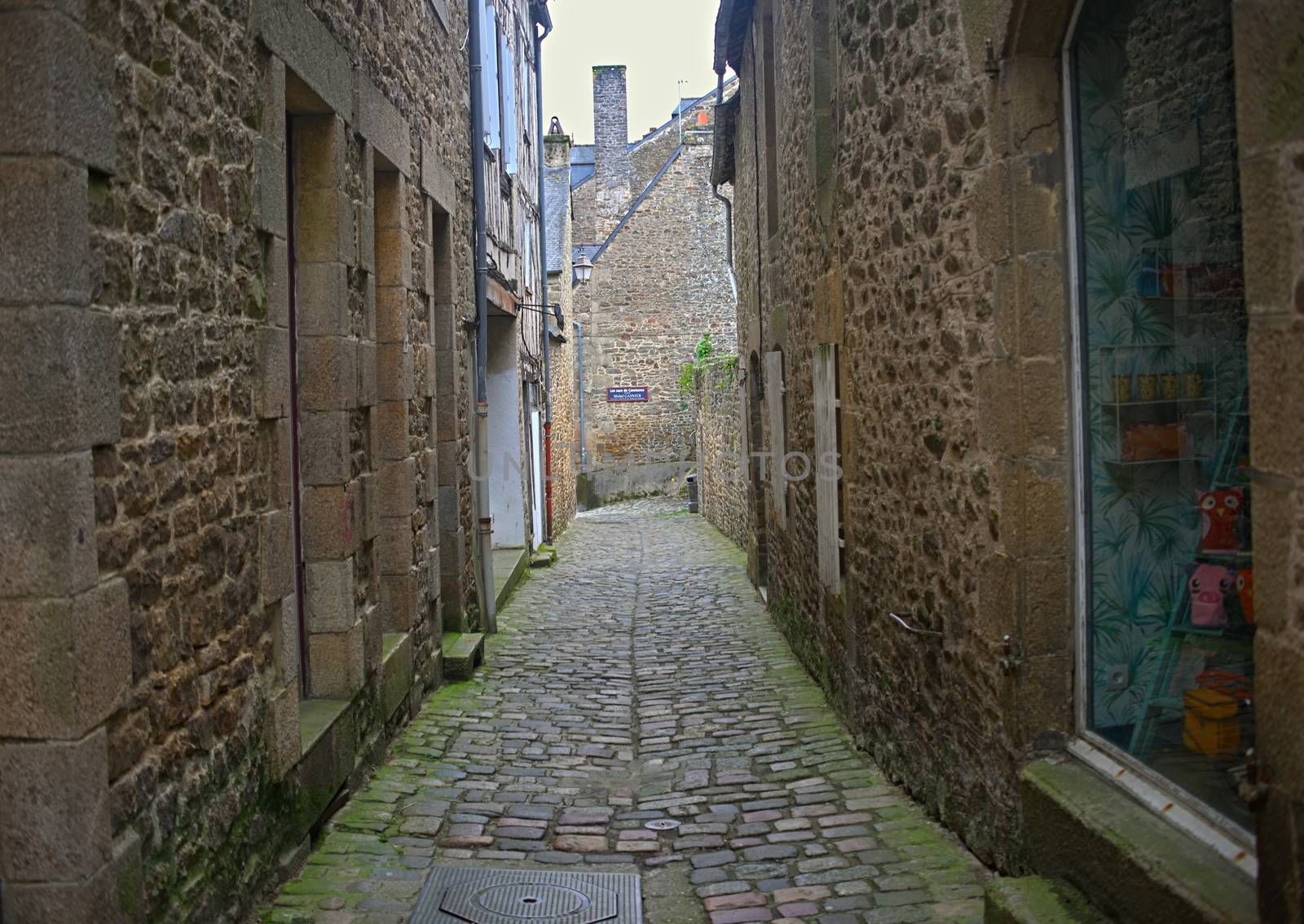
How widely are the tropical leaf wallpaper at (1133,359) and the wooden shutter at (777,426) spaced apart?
5248 mm

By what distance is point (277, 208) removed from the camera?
14.5 feet

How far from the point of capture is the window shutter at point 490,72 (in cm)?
1072

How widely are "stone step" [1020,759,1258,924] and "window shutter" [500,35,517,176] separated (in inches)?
384

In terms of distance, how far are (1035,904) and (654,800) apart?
2.18m

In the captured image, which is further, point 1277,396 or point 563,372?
point 563,372

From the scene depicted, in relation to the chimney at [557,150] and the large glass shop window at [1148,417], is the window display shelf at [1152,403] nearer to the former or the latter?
the large glass shop window at [1148,417]

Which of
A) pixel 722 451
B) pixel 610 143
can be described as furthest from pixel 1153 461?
pixel 610 143

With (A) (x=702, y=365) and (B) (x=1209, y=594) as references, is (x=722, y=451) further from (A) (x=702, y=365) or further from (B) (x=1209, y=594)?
(B) (x=1209, y=594)

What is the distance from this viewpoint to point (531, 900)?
4273 mm

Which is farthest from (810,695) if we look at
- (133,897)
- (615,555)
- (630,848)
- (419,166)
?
(615,555)

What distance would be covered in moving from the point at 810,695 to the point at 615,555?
881cm

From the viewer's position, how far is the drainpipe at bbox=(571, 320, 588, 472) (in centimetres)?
2784

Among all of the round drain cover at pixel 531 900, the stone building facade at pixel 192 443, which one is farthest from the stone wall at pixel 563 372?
the round drain cover at pixel 531 900

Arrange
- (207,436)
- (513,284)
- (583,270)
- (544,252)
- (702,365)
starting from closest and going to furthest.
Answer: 1. (207,436)
2. (513,284)
3. (544,252)
4. (702,365)
5. (583,270)
